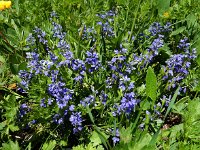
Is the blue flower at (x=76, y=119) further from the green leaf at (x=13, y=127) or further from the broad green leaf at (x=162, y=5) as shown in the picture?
the broad green leaf at (x=162, y=5)

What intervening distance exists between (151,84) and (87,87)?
16.1 inches

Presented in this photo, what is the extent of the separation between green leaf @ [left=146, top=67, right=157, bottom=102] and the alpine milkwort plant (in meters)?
0.08

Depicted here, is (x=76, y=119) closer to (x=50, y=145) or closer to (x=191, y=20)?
(x=50, y=145)

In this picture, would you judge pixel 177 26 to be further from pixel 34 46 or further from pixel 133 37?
pixel 34 46

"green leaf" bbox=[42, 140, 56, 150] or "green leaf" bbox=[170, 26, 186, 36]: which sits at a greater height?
"green leaf" bbox=[170, 26, 186, 36]

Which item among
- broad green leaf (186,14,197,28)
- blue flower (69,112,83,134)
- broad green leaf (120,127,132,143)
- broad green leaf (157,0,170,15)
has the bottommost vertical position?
broad green leaf (120,127,132,143)

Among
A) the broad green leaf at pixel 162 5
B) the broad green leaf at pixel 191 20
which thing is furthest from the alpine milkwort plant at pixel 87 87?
the broad green leaf at pixel 162 5

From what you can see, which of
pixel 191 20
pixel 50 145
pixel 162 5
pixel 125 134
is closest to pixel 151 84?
pixel 125 134

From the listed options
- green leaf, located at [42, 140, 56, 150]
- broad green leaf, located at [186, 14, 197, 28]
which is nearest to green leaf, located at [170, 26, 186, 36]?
broad green leaf, located at [186, 14, 197, 28]

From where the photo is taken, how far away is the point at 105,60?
93.8 inches

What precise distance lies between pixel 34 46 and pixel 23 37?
0.25m

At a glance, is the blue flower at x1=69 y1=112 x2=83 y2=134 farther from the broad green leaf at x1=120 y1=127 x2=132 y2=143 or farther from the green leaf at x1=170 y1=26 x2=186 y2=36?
the green leaf at x1=170 y1=26 x2=186 y2=36

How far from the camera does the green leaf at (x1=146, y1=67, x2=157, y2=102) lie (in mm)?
2023

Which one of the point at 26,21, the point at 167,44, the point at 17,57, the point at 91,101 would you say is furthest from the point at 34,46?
the point at 167,44
